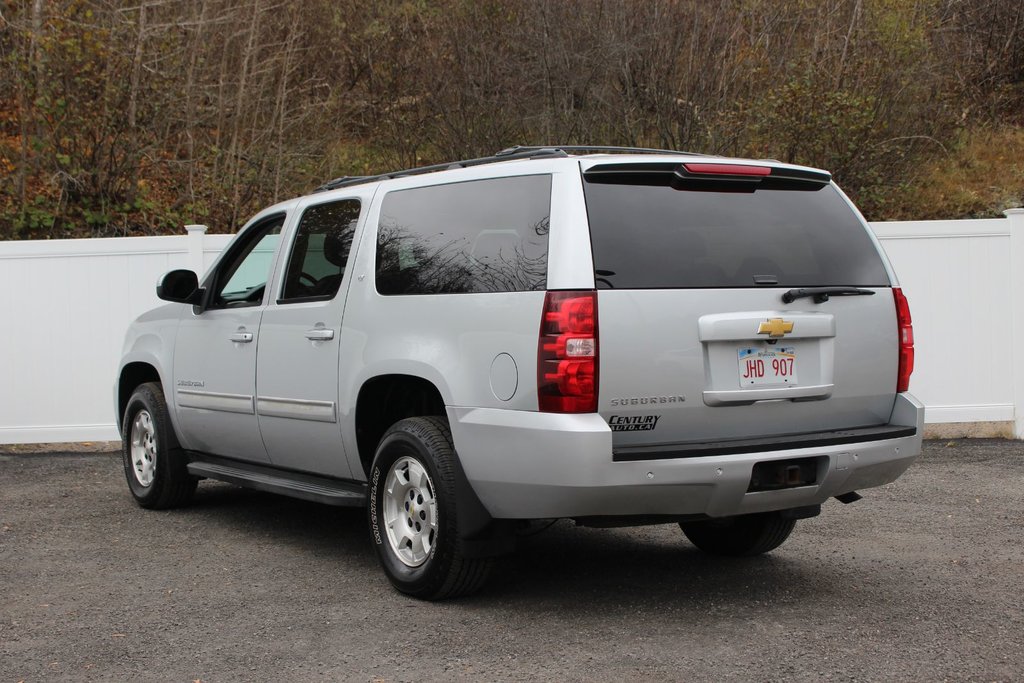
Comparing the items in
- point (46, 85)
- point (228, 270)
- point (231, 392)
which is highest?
point (46, 85)

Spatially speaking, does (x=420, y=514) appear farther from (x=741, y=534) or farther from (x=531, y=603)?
(x=741, y=534)

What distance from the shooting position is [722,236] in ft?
16.0

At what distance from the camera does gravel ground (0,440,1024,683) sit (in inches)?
168

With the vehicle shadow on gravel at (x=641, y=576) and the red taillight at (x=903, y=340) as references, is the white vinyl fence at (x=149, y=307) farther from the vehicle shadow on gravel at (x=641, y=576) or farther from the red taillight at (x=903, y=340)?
the red taillight at (x=903, y=340)

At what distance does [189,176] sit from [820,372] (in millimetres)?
13120

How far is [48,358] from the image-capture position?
1051 cm

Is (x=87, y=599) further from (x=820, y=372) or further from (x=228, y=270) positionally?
(x=820, y=372)

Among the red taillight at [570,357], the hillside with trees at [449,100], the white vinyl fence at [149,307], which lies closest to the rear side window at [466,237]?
the red taillight at [570,357]

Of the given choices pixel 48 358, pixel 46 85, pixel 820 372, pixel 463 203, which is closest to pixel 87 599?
pixel 463 203

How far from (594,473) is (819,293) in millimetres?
1298

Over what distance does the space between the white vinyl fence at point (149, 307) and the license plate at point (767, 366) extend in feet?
18.5

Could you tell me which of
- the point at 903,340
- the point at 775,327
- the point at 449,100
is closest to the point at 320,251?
the point at 775,327

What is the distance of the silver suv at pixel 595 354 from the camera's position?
14.9 ft

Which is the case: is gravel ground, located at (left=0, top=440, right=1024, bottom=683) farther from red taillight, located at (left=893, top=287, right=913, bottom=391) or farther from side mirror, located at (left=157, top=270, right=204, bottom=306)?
side mirror, located at (left=157, top=270, right=204, bottom=306)
